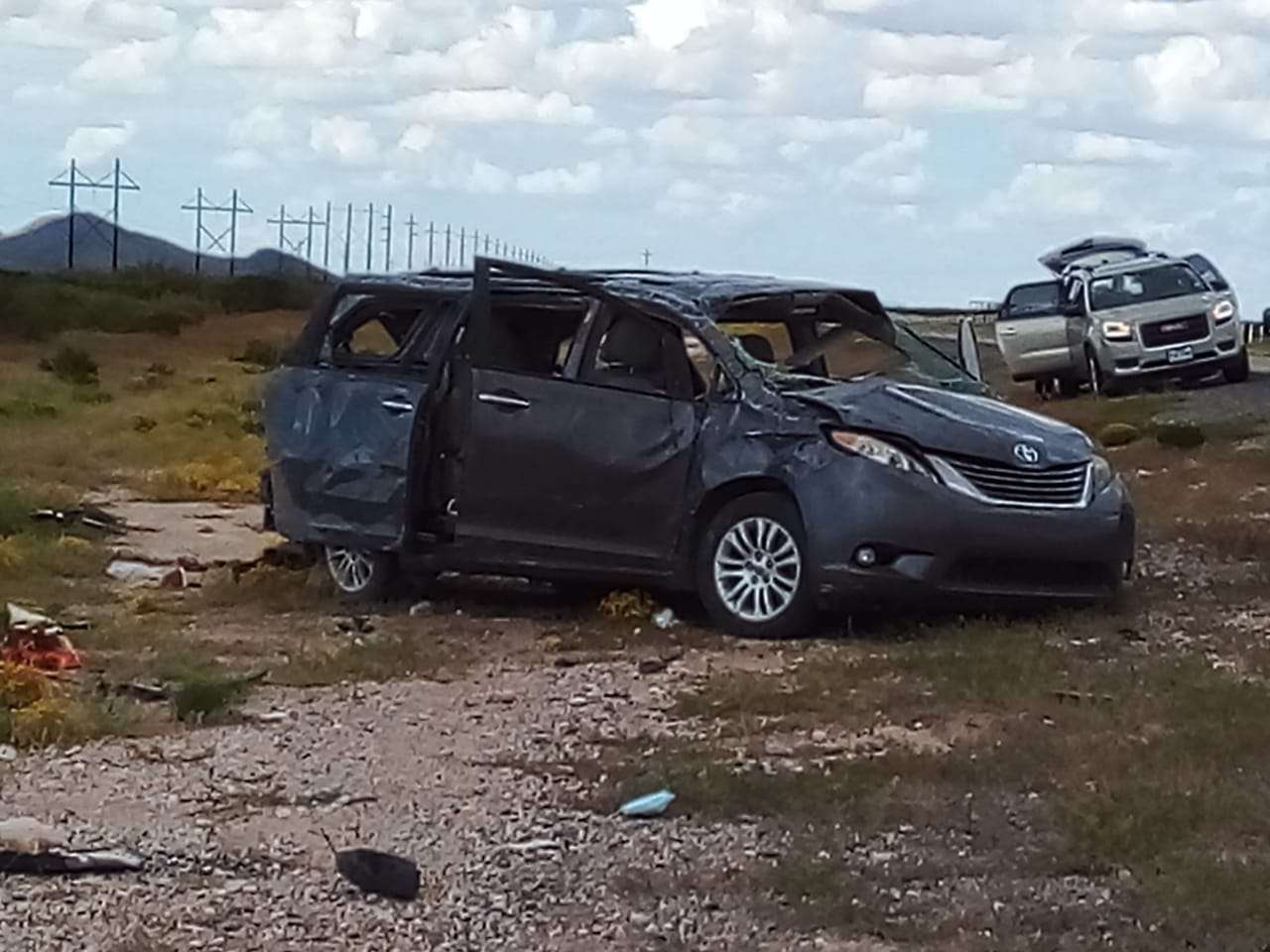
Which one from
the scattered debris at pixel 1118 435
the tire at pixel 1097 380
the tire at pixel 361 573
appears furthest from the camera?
the tire at pixel 1097 380

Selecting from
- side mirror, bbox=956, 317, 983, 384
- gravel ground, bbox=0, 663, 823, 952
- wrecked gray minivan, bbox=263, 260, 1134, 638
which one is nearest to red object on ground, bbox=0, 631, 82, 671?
gravel ground, bbox=0, 663, 823, 952

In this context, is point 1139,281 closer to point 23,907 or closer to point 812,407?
point 812,407

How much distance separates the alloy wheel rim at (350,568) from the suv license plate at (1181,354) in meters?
19.7

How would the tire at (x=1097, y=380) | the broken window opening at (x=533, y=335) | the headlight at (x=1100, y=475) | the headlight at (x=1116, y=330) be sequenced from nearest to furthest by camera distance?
the headlight at (x=1100, y=475)
the broken window opening at (x=533, y=335)
the headlight at (x=1116, y=330)
the tire at (x=1097, y=380)

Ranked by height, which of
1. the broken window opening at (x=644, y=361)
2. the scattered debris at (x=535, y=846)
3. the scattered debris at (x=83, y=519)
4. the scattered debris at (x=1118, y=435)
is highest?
the broken window opening at (x=644, y=361)

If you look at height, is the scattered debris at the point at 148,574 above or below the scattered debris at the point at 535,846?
below

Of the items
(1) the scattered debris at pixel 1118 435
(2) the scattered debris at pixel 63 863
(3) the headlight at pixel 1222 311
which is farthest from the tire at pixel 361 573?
(3) the headlight at pixel 1222 311

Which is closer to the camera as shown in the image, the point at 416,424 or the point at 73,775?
the point at 73,775

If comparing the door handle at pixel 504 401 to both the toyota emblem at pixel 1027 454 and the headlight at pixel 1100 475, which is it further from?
the headlight at pixel 1100 475

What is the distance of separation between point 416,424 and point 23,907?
5.87 m

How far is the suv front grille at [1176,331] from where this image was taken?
101ft

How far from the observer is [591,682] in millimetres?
10023

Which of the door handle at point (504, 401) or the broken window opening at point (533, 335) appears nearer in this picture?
the door handle at point (504, 401)

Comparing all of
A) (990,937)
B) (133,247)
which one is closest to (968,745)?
(990,937)
